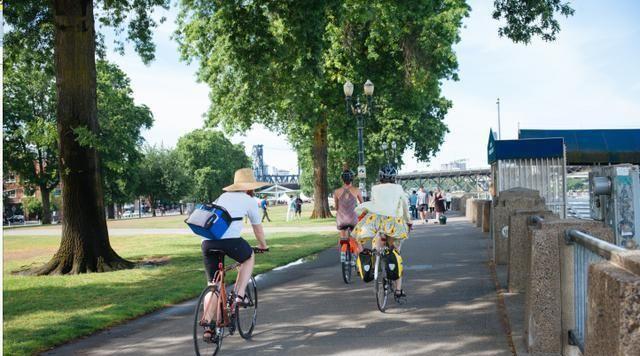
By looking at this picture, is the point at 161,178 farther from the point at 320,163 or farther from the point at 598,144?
the point at 598,144

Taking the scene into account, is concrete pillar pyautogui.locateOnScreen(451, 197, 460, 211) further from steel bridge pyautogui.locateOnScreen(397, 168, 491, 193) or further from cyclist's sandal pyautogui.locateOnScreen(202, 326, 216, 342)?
steel bridge pyautogui.locateOnScreen(397, 168, 491, 193)

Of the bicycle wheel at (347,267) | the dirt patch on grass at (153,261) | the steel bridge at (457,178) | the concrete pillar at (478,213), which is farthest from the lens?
the steel bridge at (457,178)

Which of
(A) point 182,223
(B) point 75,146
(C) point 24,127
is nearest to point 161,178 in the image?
(C) point 24,127

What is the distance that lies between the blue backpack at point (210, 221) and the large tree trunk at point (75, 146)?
8.92 metres

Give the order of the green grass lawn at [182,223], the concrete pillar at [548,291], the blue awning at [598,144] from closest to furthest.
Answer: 1. the concrete pillar at [548,291]
2. the blue awning at [598,144]
3. the green grass lawn at [182,223]

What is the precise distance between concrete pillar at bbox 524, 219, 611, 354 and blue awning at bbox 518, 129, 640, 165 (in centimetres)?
1989

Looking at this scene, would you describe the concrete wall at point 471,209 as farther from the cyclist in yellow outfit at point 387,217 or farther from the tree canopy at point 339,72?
the cyclist in yellow outfit at point 387,217

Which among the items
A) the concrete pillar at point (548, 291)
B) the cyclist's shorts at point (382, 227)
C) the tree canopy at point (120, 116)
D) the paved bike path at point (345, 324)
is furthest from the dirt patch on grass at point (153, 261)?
the tree canopy at point (120, 116)

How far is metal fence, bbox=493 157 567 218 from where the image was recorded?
50.6ft

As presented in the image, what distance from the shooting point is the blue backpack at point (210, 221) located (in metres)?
5.96

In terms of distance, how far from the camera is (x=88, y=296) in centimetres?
1059

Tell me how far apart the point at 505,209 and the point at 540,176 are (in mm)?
3621

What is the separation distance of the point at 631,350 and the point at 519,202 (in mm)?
10119

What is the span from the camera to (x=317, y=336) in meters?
6.86
